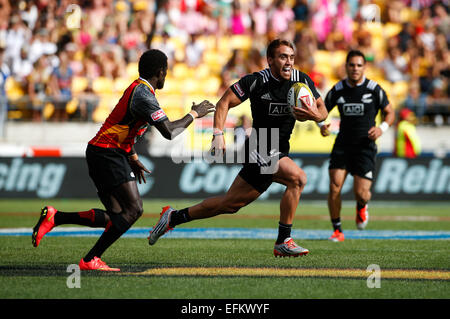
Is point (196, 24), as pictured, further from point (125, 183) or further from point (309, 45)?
point (125, 183)

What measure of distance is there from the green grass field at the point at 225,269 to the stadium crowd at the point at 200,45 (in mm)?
8266

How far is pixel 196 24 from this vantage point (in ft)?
77.6

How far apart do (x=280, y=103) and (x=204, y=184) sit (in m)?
10.5

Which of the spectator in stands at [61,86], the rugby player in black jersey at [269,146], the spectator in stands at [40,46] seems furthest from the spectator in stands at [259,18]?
the rugby player in black jersey at [269,146]

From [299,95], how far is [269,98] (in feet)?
1.36

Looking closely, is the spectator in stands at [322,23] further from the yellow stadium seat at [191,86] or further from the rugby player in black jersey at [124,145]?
the rugby player in black jersey at [124,145]

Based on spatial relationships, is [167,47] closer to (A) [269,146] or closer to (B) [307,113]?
(A) [269,146]

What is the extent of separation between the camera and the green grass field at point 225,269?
262 inches

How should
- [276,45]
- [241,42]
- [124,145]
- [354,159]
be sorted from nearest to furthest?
[124,145], [276,45], [354,159], [241,42]

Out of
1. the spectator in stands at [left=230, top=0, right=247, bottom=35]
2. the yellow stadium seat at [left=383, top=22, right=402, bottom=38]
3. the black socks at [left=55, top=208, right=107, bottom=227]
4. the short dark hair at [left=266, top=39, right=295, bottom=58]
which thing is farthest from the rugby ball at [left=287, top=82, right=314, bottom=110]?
the yellow stadium seat at [left=383, top=22, right=402, bottom=38]

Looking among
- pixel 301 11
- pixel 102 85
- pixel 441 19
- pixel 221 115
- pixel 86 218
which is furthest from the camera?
pixel 301 11

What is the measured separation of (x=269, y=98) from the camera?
8.91 meters

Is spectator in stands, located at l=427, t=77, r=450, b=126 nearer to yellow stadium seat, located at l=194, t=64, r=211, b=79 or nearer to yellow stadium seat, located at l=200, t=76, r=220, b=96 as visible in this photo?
yellow stadium seat, located at l=200, t=76, r=220, b=96

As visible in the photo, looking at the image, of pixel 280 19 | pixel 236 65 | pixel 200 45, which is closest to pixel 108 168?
pixel 236 65
